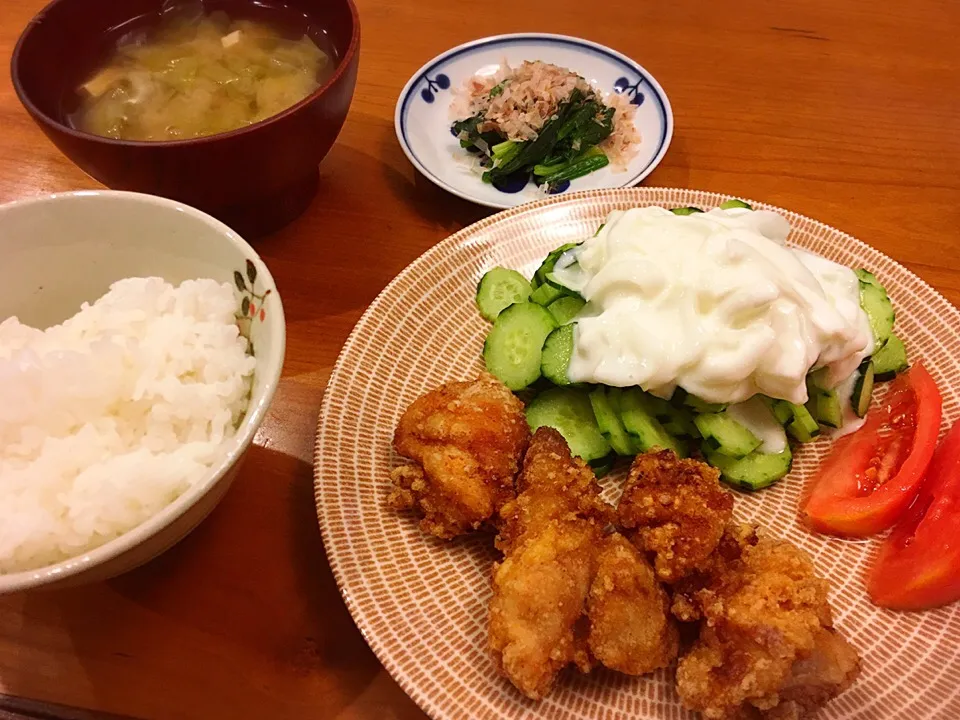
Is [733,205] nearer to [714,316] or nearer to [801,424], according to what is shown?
[714,316]

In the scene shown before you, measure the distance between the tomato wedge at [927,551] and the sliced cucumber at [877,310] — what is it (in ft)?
1.18

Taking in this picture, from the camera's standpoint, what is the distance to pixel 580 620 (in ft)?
5.20

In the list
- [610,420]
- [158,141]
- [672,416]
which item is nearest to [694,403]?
[672,416]

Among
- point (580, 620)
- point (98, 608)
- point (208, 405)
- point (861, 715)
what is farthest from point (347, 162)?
point (861, 715)

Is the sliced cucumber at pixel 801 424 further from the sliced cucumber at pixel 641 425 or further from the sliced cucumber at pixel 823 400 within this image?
the sliced cucumber at pixel 641 425

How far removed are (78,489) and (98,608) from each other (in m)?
0.52

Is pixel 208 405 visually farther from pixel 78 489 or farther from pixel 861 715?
pixel 861 715

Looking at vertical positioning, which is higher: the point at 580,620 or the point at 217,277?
the point at 217,277

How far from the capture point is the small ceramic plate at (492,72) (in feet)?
9.23

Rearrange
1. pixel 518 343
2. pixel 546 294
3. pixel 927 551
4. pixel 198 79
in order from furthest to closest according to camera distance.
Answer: pixel 198 79
pixel 546 294
pixel 518 343
pixel 927 551

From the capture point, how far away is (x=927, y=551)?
5.52 ft

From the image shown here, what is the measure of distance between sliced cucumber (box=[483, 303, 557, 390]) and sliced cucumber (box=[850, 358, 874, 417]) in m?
0.90

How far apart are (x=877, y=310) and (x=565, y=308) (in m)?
0.92

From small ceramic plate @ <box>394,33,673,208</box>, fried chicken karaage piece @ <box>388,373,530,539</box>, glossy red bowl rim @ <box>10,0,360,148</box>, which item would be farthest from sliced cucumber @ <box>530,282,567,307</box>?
glossy red bowl rim @ <box>10,0,360,148</box>
